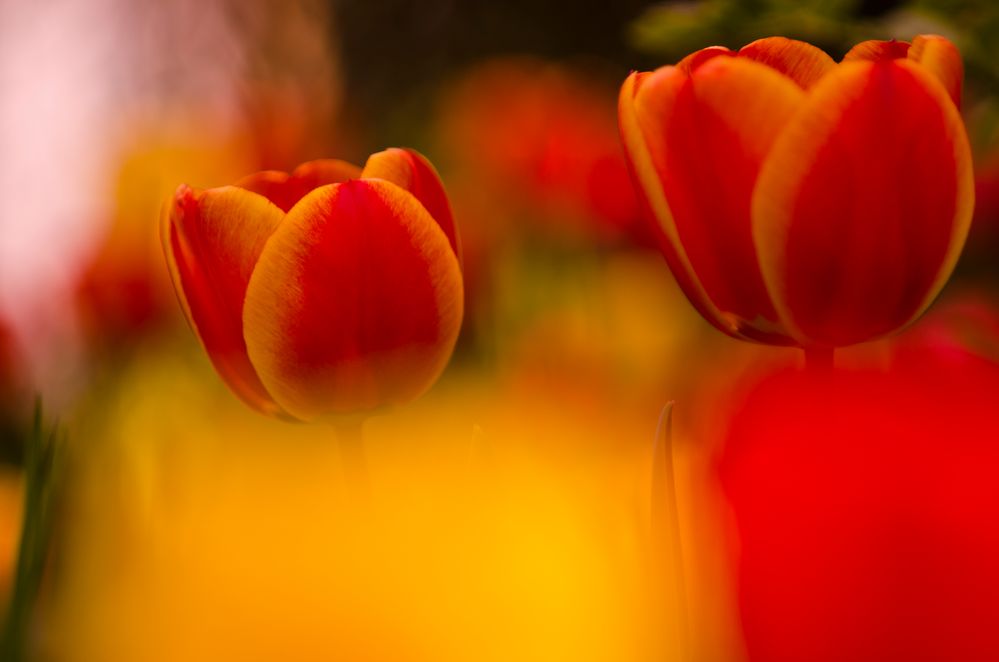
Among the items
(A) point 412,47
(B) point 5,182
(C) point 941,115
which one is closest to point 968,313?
(C) point 941,115

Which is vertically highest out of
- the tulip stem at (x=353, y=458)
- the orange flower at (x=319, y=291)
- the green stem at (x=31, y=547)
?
the orange flower at (x=319, y=291)

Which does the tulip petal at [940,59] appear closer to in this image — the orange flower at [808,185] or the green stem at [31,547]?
the orange flower at [808,185]

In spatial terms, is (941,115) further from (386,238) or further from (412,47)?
(412,47)

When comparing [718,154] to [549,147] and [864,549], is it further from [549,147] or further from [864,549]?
[549,147]

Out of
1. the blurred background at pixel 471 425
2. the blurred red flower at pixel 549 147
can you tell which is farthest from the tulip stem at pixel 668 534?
the blurred red flower at pixel 549 147

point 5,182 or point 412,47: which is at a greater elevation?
point 412,47

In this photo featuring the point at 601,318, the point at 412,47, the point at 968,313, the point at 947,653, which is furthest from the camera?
the point at 412,47

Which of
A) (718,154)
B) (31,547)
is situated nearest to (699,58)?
(718,154)
